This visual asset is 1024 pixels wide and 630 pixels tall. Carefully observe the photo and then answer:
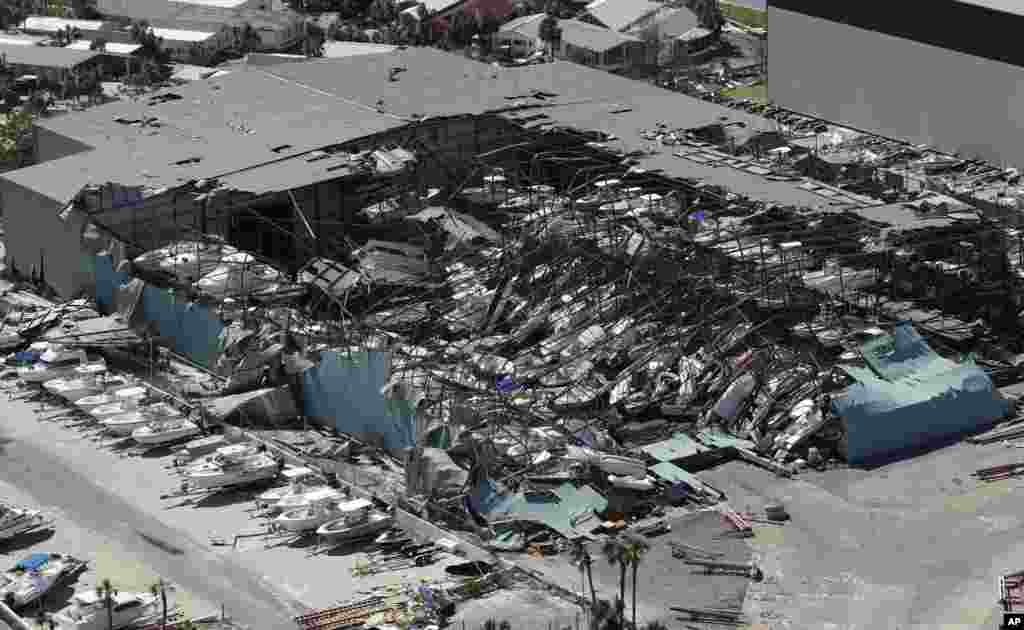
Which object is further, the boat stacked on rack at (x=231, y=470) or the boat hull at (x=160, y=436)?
the boat hull at (x=160, y=436)

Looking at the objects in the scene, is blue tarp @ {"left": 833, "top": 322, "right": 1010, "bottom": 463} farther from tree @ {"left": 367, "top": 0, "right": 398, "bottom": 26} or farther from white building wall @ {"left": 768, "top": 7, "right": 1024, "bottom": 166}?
tree @ {"left": 367, "top": 0, "right": 398, "bottom": 26}

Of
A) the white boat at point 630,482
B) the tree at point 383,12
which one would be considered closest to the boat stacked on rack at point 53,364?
the white boat at point 630,482

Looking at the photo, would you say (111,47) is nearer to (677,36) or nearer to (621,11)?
(621,11)

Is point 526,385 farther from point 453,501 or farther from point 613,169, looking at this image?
point 613,169

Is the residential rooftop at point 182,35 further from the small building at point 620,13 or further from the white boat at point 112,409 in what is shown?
the white boat at point 112,409

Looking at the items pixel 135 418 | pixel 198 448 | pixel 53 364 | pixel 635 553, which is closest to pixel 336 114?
pixel 53 364

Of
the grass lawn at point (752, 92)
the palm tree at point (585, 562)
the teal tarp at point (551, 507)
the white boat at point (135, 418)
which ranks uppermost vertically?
the palm tree at point (585, 562)
